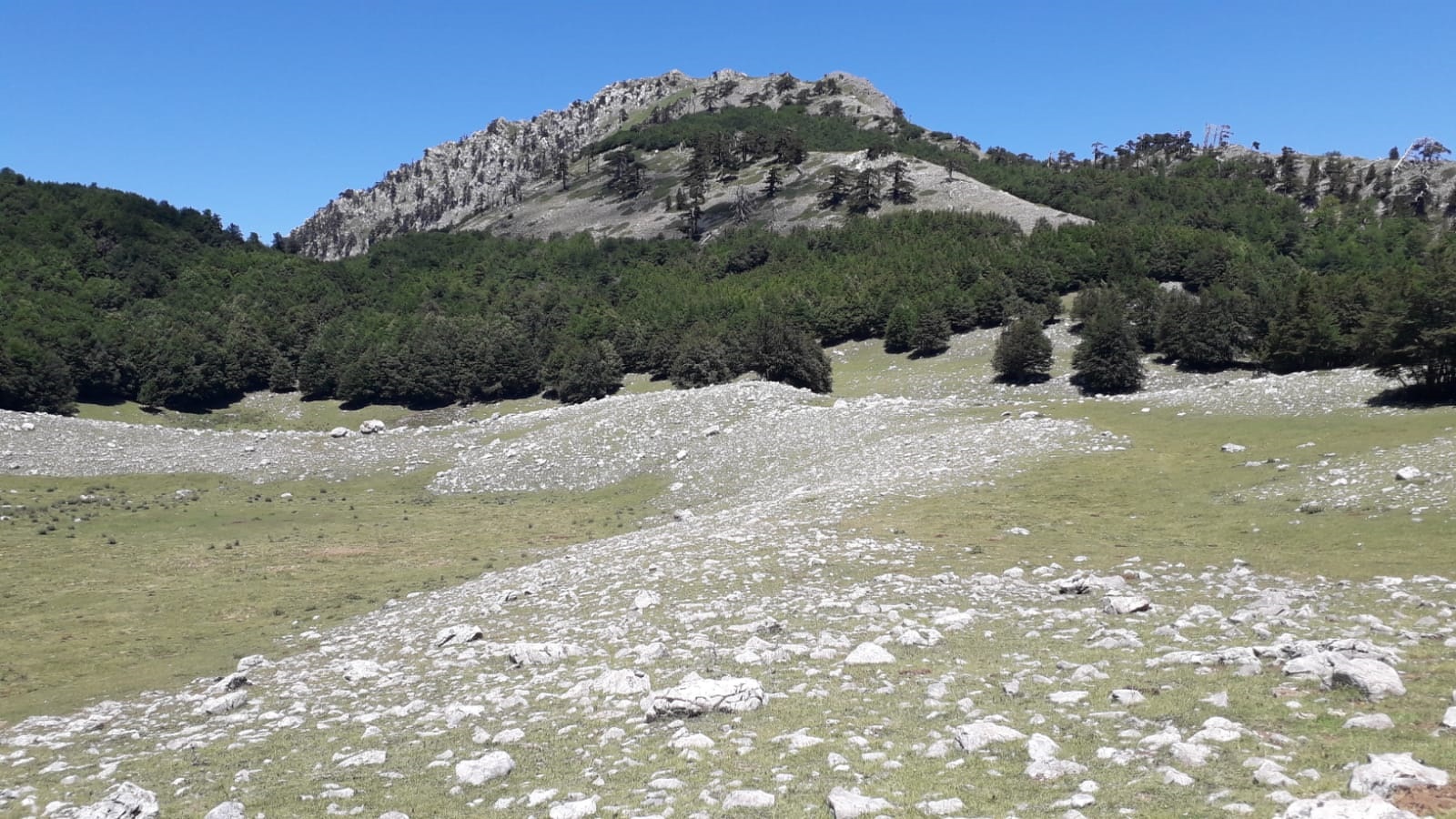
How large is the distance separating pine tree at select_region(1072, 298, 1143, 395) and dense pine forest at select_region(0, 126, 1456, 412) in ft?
0.68

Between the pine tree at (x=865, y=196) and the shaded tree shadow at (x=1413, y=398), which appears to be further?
the pine tree at (x=865, y=196)

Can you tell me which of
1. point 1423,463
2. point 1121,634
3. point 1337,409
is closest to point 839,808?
point 1121,634

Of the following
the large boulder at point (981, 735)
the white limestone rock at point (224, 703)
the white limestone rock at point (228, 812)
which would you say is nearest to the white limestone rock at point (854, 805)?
the large boulder at point (981, 735)

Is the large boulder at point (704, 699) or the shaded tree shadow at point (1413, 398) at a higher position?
the shaded tree shadow at point (1413, 398)

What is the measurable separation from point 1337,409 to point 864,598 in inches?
1279

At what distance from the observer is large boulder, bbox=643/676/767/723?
1102 centimetres

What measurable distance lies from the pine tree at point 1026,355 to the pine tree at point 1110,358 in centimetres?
667

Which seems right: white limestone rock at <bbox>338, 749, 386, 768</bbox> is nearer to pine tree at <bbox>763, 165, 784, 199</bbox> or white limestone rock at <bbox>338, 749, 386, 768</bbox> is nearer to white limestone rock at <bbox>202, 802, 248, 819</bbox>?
white limestone rock at <bbox>202, 802, 248, 819</bbox>

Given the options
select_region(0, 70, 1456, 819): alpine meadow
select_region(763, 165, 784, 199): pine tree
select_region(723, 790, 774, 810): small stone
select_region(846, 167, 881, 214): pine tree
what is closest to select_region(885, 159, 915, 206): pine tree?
select_region(846, 167, 881, 214): pine tree

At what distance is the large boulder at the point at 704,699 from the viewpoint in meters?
11.0

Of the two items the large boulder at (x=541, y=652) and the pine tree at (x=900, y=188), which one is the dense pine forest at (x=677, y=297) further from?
the large boulder at (x=541, y=652)

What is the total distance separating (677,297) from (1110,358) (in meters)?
80.5

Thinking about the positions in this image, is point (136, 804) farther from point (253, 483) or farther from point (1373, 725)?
point (253, 483)

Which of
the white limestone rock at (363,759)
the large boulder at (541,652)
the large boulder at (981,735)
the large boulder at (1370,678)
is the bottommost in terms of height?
the large boulder at (541,652)
